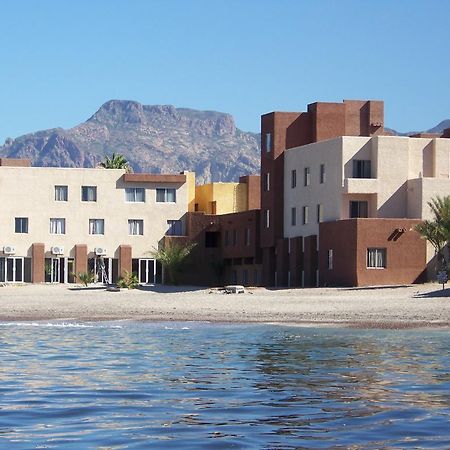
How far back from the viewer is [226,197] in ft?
300

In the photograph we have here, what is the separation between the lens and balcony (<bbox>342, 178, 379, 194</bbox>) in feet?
219

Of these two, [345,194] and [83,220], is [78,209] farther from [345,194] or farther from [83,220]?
[345,194]

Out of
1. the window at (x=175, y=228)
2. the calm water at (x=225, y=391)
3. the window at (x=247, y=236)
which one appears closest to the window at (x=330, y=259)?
the window at (x=247, y=236)

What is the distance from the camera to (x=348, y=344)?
111ft

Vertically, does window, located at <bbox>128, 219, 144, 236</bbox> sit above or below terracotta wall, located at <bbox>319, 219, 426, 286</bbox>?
above

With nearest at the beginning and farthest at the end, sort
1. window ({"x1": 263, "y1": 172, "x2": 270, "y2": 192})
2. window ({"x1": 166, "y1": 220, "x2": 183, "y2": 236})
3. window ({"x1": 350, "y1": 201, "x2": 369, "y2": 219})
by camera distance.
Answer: window ({"x1": 350, "y1": 201, "x2": 369, "y2": 219}) < window ({"x1": 263, "y1": 172, "x2": 270, "y2": 192}) < window ({"x1": 166, "y1": 220, "x2": 183, "y2": 236})

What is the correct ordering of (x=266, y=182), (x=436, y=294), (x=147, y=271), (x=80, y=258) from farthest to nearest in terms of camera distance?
1. (x=147, y=271)
2. (x=80, y=258)
3. (x=266, y=182)
4. (x=436, y=294)

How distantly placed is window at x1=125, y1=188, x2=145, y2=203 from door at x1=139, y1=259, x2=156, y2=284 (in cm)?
436

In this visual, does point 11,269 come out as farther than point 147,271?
No

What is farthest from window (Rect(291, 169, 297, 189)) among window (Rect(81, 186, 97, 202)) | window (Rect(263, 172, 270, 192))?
window (Rect(81, 186, 97, 202))

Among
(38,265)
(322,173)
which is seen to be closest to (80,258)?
(38,265)

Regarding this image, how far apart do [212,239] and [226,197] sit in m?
5.11

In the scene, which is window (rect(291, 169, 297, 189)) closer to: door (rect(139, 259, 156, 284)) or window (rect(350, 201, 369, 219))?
window (rect(350, 201, 369, 219))

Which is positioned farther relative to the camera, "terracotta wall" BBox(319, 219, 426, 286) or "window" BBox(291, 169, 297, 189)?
"window" BBox(291, 169, 297, 189)
